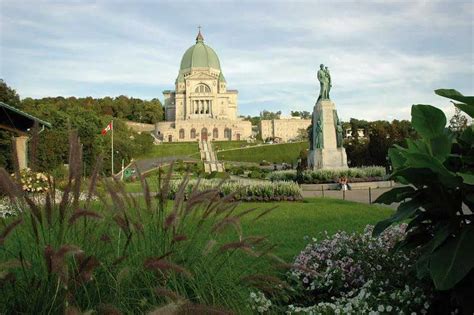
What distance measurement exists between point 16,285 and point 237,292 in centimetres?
118

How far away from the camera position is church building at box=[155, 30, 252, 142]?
335 ft

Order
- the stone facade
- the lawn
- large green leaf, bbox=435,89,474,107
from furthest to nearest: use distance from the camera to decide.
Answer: the stone facade, large green leaf, bbox=435,89,474,107, the lawn

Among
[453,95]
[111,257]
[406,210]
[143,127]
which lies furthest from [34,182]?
[143,127]

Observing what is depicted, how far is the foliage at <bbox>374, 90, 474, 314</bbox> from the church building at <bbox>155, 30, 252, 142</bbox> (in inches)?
3832

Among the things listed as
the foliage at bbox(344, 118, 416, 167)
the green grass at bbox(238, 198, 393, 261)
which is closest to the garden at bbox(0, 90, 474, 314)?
the green grass at bbox(238, 198, 393, 261)

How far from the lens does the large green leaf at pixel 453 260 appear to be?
275 centimetres

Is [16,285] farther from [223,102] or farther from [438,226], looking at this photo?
[223,102]

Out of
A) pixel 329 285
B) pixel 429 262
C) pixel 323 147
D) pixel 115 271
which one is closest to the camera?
pixel 115 271

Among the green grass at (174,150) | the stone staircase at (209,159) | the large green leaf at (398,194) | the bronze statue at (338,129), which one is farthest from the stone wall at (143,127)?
the large green leaf at (398,194)

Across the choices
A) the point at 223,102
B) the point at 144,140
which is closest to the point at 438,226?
the point at 144,140

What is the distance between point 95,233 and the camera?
288 cm

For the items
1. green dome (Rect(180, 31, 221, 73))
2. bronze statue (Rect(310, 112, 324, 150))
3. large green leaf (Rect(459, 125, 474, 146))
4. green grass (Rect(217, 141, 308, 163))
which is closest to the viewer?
large green leaf (Rect(459, 125, 474, 146))

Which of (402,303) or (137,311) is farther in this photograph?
(402,303)

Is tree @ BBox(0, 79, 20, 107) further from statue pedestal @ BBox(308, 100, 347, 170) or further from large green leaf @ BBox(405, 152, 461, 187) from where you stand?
large green leaf @ BBox(405, 152, 461, 187)
